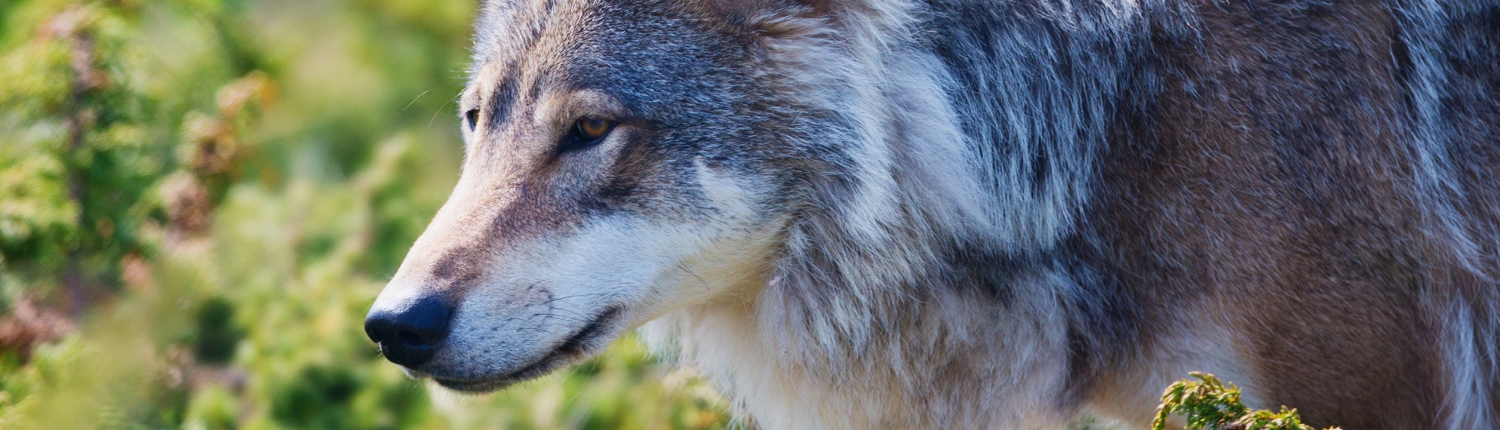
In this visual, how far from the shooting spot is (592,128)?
7.73ft

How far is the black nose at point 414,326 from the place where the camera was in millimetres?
2166

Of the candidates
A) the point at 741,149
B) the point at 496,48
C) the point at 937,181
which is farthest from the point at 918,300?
the point at 496,48

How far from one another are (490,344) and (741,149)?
0.65 m

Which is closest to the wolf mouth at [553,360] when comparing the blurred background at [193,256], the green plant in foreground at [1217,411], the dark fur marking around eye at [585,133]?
the dark fur marking around eye at [585,133]

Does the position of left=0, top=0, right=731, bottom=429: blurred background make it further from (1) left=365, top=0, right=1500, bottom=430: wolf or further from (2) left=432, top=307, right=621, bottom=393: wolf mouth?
(1) left=365, top=0, right=1500, bottom=430: wolf

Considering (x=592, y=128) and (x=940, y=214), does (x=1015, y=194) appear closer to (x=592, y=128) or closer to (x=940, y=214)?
(x=940, y=214)

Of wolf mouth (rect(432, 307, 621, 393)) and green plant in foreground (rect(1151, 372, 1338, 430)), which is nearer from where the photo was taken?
green plant in foreground (rect(1151, 372, 1338, 430))

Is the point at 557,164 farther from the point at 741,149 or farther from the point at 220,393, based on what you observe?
the point at 220,393

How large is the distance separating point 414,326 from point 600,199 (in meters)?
0.45

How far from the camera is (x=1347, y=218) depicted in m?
2.31

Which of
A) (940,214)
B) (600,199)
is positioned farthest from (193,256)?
(940,214)

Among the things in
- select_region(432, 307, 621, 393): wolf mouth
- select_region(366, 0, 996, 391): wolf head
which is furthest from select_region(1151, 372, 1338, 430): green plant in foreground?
select_region(432, 307, 621, 393): wolf mouth

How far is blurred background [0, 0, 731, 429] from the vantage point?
3211 mm

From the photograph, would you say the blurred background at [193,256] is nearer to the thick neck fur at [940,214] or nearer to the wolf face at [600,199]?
the wolf face at [600,199]
